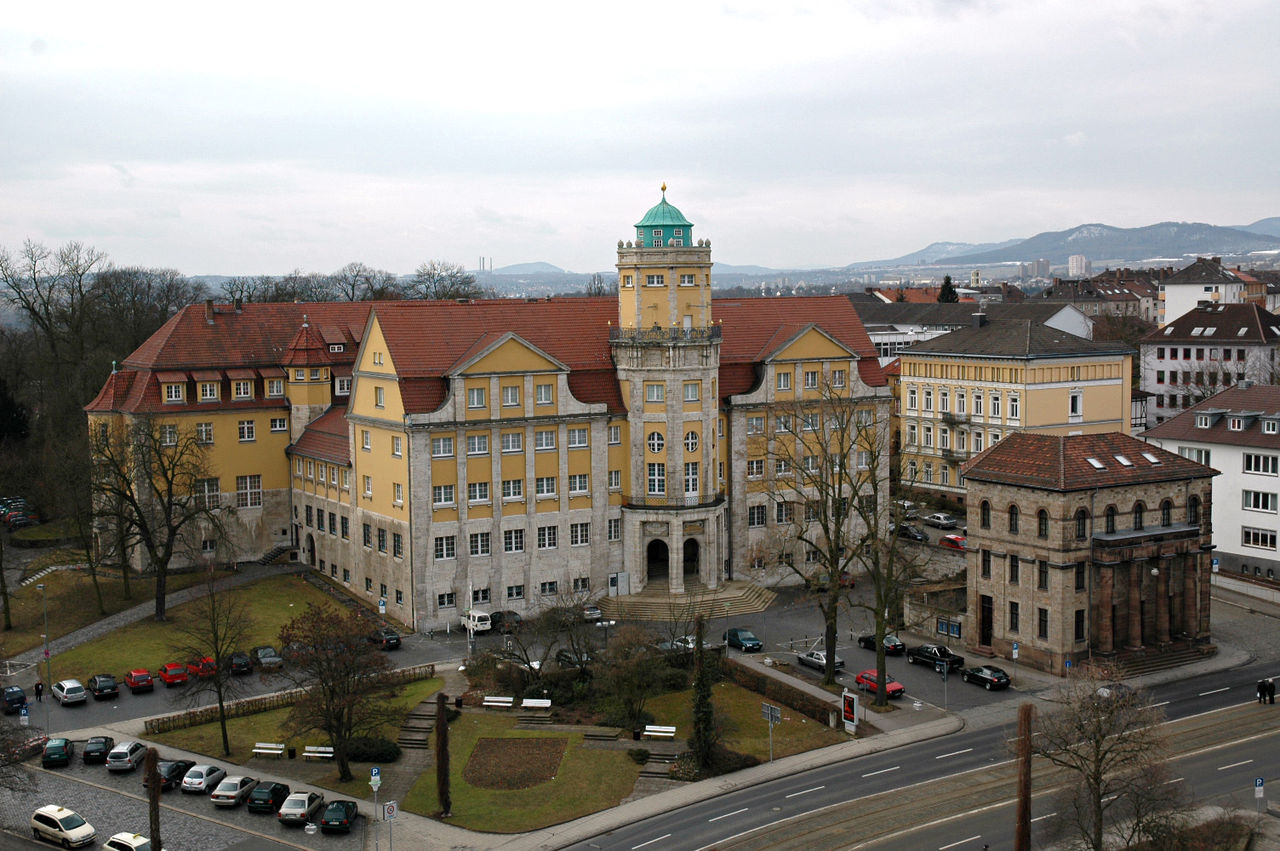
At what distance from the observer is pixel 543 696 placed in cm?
6141

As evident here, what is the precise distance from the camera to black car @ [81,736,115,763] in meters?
53.4

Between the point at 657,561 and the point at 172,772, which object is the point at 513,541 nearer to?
the point at 657,561

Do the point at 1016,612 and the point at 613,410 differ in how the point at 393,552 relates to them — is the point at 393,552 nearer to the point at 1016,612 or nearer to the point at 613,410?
the point at 613,410

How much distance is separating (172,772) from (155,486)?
2951 centimetres

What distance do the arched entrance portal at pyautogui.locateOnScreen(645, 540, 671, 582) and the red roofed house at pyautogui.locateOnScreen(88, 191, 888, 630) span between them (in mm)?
137

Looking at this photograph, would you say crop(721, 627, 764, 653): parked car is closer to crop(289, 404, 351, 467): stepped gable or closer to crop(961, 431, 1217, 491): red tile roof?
crop(961, 431, 1217, 491): red tile roof

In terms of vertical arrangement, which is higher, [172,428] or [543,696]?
[172,428]

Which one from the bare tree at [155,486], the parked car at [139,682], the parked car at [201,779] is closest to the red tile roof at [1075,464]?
the parked car at [201,779]

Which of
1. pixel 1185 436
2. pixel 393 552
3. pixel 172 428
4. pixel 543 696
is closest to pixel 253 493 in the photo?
pixel 172 428

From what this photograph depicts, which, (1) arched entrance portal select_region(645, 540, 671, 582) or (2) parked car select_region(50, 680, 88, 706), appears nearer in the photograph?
(2) parked car select_region(50, 680, 88, 706)

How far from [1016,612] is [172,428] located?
53.9 m

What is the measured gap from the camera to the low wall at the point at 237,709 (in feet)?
188

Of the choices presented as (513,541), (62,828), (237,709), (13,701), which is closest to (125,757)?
(62,828)

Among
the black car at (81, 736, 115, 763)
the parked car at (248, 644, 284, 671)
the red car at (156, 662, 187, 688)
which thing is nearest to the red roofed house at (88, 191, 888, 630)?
the parked car at (248, 644, 284, 671)
